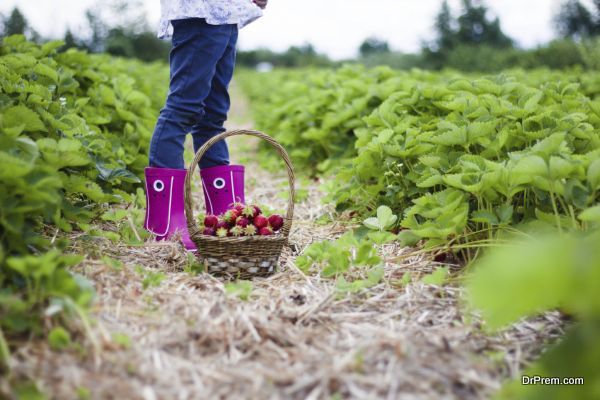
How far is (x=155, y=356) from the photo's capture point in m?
1.42

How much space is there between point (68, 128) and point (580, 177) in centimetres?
191

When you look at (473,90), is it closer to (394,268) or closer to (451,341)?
(394,268)

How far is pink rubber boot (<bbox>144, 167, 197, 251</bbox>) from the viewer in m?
2.38

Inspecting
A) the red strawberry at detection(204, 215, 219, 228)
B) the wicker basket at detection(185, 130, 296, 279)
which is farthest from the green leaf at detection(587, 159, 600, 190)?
the red strawberry at detection(204, 215, 219, 228)

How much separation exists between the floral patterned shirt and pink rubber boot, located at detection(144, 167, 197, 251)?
630 mm

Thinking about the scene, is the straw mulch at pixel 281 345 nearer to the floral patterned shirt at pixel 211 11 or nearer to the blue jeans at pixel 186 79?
the blue jeans at pixel 186 79

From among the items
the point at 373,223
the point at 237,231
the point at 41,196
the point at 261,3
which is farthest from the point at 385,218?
the point at 41,196

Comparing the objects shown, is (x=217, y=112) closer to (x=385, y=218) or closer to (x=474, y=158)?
(x=385, y=218)

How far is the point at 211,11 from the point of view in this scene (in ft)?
7.43

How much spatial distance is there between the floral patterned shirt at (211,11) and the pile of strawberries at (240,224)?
0.80m

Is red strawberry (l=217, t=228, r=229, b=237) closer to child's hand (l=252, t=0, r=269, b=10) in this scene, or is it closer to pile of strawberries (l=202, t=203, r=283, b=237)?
pile of strawberries (l=202, t=203, r=283, b=237)

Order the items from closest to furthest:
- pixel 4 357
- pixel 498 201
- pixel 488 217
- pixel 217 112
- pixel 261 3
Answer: pixel 4 357 < pixel 488 217 < pixel 498 201 < pixel 261 3 < pixel 217 112

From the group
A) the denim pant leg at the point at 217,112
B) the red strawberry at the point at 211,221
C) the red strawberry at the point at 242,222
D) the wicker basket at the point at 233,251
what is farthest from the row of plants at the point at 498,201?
the denim pant leg at the point at 217,112

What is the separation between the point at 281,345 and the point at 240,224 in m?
0.62
